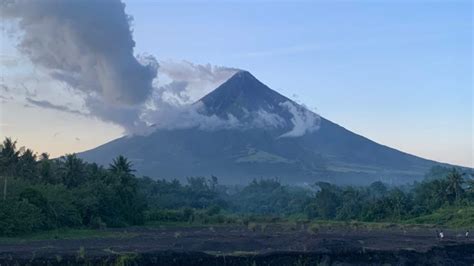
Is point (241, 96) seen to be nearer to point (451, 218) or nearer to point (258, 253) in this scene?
point (451, 218)

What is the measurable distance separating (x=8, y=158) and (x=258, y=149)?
133 metres

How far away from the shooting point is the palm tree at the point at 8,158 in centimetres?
4234

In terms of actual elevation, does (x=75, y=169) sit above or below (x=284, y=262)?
above

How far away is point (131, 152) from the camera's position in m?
166

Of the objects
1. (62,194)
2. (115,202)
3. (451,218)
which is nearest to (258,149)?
(451,218)

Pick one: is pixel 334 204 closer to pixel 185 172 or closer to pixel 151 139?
pixel 185 172

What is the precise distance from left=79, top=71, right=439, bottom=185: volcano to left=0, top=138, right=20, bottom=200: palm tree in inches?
4305

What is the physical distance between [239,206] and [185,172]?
2878 inches

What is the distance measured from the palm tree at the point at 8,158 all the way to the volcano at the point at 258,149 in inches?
4305

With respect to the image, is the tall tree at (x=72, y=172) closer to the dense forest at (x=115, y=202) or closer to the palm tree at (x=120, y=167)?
the dense forest at (x=115, y=202)

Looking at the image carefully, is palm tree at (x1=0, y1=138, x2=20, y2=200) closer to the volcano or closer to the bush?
the bush

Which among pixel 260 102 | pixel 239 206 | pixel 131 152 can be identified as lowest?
pixel 239 206

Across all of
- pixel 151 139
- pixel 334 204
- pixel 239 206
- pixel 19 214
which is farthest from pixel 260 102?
pixel 19 214

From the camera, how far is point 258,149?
174 m
